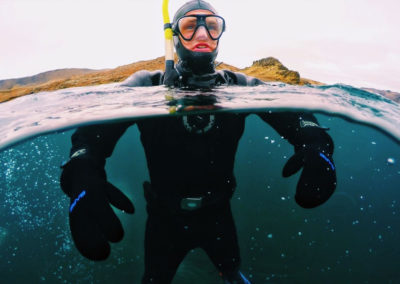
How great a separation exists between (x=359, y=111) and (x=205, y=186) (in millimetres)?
4360

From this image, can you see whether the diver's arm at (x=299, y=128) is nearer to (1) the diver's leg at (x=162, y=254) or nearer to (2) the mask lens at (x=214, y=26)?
(2) the mask lens at (x=214, y=26)

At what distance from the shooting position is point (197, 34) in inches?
151

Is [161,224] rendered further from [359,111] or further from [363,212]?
[363,212]

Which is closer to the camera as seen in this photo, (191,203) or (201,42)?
(191,203)

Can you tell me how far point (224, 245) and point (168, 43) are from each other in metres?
3.47

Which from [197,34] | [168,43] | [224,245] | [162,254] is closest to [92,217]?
[162,254]

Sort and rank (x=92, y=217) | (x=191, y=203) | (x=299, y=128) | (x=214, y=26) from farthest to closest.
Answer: (x=214, y=26)
(x=191, y=203)
(x=299, y=128)
(x=92, y=217)

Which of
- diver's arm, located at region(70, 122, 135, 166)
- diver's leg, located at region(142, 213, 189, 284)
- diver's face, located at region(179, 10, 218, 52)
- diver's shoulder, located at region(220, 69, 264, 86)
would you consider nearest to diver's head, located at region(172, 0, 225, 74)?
diver's face, located at region(179, 10, 218, 52)

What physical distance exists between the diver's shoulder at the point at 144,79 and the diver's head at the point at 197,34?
1.69ft

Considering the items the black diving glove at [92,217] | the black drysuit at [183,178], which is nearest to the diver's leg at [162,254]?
the black drysuit at [183,178]

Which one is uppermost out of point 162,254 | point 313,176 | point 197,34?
point 197,34

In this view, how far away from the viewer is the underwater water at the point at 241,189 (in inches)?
188

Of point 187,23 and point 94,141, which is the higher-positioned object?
point 187,23

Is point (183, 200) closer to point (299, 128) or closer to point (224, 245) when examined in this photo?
point (224, 245)
